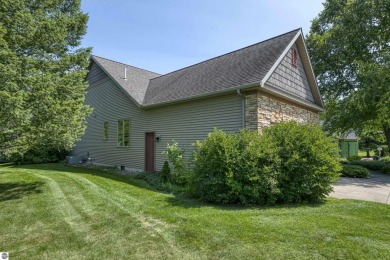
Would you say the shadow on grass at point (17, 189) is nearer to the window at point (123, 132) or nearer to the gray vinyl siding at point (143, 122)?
the gray vinyl siding at point (143, 122)

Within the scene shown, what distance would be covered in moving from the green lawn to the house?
393 cm

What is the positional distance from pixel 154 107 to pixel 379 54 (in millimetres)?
16326

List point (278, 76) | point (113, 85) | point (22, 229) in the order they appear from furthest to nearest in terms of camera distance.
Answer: point (113, 85)
point (278, 76)
point (22, 229)

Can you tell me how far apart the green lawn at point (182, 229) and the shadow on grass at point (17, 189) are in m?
0.43

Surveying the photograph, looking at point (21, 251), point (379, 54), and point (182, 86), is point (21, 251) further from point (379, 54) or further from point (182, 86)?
point (379, 54)

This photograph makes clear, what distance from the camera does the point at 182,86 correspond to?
11766mm

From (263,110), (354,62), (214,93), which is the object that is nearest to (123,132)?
(214,93)

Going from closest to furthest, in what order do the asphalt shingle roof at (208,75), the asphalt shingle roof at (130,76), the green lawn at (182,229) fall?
the green lawn at (182,229), the asphalt shingle roof at (208,75), the asphalt shingle roof at (130,76)

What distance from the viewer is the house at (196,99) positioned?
879 centimetres

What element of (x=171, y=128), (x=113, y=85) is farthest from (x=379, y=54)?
(x=113, y=85)

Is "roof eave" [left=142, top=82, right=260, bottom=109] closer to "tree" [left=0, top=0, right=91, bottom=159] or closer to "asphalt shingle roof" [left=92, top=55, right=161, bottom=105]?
"asphalt shingle roof" [left=92, top=55, right=161, bottom=105]

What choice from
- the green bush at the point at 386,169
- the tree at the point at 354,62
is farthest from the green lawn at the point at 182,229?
the tree at the point at 354,62

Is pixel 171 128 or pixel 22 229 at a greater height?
pixel 171 128

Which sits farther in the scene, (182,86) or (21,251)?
(182,86)
